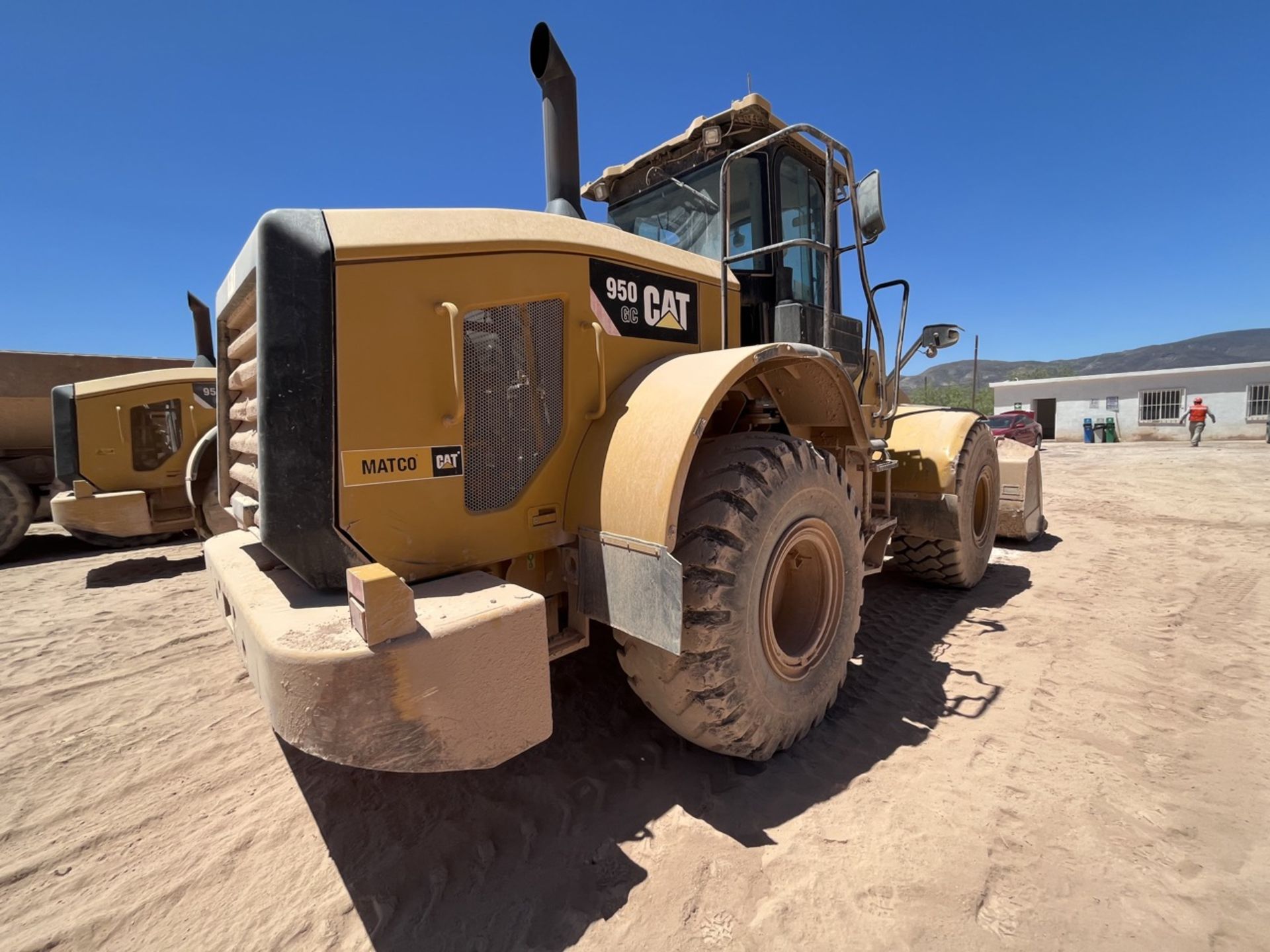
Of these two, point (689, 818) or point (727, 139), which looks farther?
point (727, 139)

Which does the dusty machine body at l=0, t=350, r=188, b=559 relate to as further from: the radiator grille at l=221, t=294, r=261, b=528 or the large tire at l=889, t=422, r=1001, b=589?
the large tire at l=889, t=422, r=1001, b=589

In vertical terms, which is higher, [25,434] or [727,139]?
[727,139]

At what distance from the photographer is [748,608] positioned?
2.22 metres

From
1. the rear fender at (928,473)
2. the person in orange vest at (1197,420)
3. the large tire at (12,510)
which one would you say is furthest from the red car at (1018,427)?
the large tire at (12,510)

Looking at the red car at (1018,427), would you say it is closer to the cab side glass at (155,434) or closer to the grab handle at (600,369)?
the grab handle at (600,369)

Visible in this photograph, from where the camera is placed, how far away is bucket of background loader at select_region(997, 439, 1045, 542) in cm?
607

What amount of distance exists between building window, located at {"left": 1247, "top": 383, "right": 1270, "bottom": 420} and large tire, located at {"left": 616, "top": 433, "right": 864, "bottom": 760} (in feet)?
108

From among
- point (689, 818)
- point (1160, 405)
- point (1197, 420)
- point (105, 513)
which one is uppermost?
point (1160, 405)

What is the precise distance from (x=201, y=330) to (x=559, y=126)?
6.29 metres

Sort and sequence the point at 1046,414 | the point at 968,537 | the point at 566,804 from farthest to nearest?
the point at 1046,414, the point at 968,537, the point at 566,804

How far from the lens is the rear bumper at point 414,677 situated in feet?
5.03

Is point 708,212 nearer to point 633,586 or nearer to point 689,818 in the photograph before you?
point 633,586

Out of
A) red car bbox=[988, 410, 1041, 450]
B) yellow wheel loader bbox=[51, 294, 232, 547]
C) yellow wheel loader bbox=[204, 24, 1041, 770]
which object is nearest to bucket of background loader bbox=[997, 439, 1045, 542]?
yellow wheel loader bbox=[204, 24, 1041, 770]

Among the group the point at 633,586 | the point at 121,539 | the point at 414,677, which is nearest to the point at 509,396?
the point at 633,586
